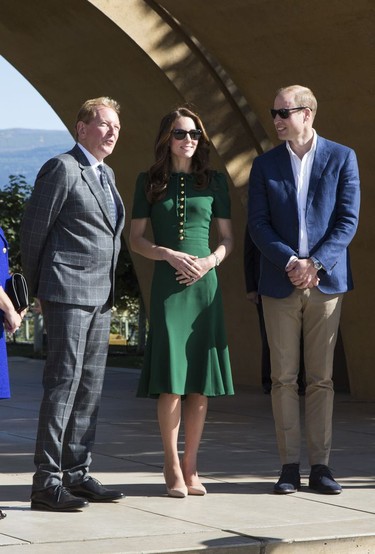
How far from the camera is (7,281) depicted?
6207 millimetres

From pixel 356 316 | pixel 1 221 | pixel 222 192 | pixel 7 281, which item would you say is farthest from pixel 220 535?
pixel 1 221

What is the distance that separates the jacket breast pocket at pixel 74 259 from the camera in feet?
21.0

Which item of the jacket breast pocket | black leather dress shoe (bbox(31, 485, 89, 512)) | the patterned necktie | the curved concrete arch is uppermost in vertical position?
the curved concrete arch

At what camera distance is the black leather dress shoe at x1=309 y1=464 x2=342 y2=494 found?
700cm

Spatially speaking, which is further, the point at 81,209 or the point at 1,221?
the point at 1,221

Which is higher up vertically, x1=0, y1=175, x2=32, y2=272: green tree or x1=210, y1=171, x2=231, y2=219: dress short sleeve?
x1=0, y1=175, x2=32, y2=272: green tree

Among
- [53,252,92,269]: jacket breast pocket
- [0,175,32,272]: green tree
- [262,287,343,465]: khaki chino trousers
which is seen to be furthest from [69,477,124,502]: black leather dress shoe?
[0,175,32,272]: green tree

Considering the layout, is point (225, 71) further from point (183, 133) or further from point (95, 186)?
point (95, 186)

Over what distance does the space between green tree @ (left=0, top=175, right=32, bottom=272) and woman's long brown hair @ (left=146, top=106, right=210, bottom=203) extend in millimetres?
17796

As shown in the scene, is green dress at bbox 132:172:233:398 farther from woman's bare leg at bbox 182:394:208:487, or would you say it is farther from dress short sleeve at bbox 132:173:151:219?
woman's bare leg at bbox 182:394:208:487

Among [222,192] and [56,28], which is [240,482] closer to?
[222,192]

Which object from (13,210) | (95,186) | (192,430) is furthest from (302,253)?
(13,210)

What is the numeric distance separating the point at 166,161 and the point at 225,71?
480 cm

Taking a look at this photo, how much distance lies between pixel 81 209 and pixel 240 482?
200 centimetres
